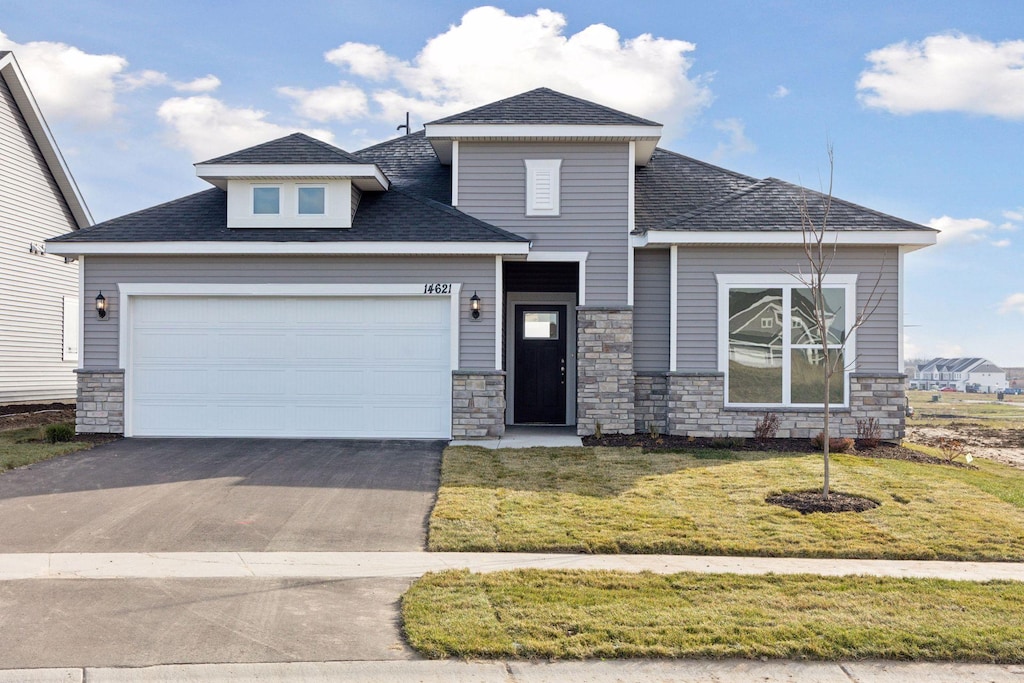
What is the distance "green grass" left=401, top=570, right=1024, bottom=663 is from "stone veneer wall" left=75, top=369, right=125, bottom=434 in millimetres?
8835

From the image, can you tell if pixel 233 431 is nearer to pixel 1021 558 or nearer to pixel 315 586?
pixel 315 586

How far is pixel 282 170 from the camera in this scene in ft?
41.2

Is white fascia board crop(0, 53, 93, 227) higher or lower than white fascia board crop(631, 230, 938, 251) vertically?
higher

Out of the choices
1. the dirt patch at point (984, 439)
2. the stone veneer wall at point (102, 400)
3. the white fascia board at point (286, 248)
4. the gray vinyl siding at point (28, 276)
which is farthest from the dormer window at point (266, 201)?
the dirt patch at point (984, 439)

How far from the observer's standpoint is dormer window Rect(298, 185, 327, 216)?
12836 mm

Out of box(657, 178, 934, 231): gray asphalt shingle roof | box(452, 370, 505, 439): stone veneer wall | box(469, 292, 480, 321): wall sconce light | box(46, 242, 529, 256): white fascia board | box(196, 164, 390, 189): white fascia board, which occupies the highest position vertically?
box(196, 164, 390, 189): white fascia board

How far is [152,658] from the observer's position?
4.46 metres

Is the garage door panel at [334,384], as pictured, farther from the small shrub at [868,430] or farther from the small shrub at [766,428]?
the small shrub at [868,430]

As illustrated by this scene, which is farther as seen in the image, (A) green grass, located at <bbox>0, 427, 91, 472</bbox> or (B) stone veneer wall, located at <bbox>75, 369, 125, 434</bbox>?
(B) stone veneer wall, located at <bbox>75, 369, 125, 434</bbox>

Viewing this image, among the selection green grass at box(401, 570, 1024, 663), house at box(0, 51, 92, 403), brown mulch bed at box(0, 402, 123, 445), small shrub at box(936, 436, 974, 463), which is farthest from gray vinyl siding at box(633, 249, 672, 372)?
house at box(0, 51, 92, 403)

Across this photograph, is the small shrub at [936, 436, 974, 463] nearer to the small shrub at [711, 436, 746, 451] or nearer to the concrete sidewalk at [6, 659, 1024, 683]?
the small shrub at [711, 436, 746, 451]

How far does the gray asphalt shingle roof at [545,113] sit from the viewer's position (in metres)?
12.8

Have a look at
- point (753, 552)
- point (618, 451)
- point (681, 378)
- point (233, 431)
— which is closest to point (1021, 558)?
point (753, 552)

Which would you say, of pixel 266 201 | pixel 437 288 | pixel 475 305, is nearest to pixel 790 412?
pixel 475 305
